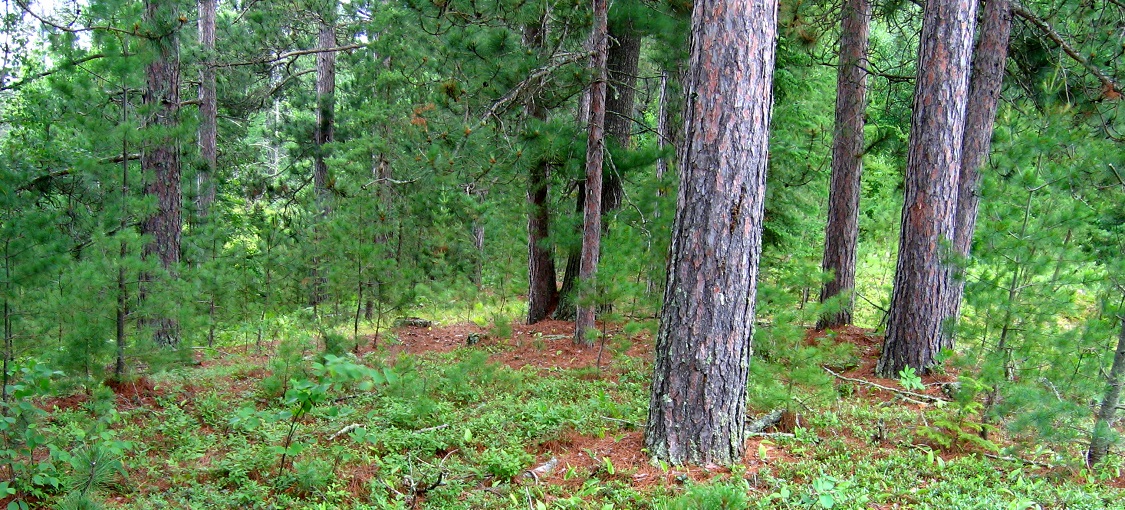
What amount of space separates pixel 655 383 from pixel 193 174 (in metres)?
8.92

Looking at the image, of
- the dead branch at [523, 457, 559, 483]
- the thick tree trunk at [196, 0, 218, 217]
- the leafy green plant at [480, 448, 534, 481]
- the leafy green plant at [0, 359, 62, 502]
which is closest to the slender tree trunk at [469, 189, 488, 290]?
the thick tree trunk at [196, 0, 218, 217]

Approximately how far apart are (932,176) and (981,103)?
69.3 inches

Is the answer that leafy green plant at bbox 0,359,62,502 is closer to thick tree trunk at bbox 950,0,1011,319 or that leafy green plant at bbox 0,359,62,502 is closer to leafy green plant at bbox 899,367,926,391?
leafy green plant at bbox 899,367,926,391

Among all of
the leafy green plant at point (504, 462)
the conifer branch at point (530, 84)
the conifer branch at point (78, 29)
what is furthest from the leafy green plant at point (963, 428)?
the conifer branch at point (78, 29)

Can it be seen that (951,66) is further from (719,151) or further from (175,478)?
(175,478)

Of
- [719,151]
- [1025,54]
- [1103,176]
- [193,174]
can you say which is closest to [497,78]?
[719,151]

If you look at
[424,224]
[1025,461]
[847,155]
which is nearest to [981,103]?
[847,155]

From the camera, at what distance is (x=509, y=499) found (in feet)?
13.2

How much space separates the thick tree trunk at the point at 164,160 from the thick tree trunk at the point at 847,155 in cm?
793

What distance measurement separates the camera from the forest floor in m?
3.96

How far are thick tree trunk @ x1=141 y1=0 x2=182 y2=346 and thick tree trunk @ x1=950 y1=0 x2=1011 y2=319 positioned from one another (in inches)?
328

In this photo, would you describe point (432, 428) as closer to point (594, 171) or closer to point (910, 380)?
point (594, 171)

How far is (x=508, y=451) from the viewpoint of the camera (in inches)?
190

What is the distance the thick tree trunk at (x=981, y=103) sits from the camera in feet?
24.1
